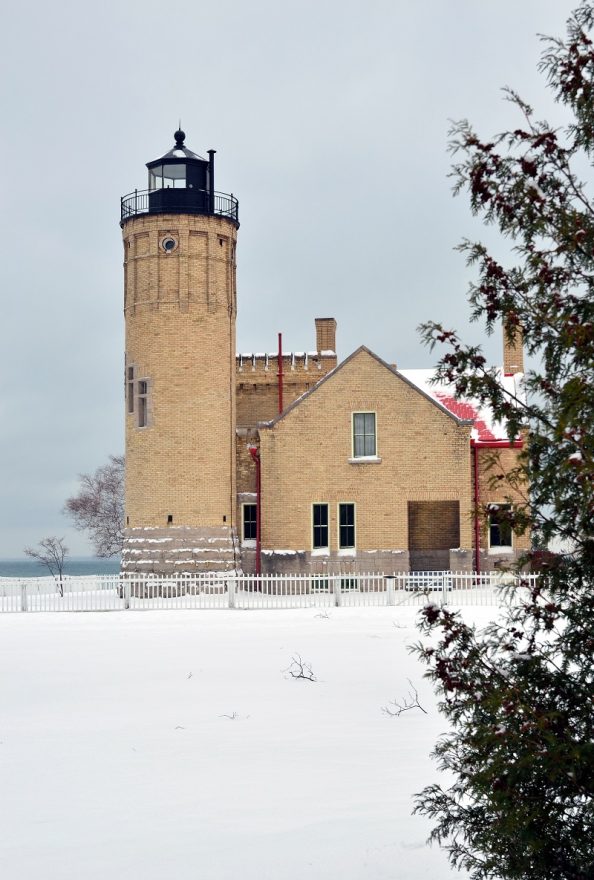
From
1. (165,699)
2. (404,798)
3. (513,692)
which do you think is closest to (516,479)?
(513,692)

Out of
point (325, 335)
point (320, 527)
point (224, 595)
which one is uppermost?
point (325, 335)

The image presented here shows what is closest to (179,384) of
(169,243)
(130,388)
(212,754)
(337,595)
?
(130,388)

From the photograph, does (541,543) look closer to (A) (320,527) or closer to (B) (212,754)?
(B) (212,754)

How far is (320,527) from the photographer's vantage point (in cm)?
3488

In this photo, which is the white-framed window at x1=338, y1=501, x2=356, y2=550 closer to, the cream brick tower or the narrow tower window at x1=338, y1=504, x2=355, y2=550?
the narrow tower window at x1=338, y1=504, x2=355, y2=550

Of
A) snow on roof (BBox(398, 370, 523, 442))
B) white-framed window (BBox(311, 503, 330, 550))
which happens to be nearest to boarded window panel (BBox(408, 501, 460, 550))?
snow on roof (BBox(398, 370, 523, 442))

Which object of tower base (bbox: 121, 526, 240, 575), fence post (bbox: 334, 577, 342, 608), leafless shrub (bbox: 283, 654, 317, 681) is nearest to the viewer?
leafless shrub (bbox: 283, 654, 317, 681)

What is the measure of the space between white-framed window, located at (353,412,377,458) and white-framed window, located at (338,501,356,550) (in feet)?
5.80

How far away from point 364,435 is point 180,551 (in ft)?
23.9

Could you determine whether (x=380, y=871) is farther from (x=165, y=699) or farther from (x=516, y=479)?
(x=165, y=699)

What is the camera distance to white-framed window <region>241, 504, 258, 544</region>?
36469 millimetres

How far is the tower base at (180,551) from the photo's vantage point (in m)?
33.8

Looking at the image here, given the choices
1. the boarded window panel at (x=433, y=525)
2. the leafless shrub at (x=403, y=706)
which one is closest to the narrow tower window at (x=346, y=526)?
the boarded window panel at (x=433, y=525)

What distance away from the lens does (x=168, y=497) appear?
34.0 meters
